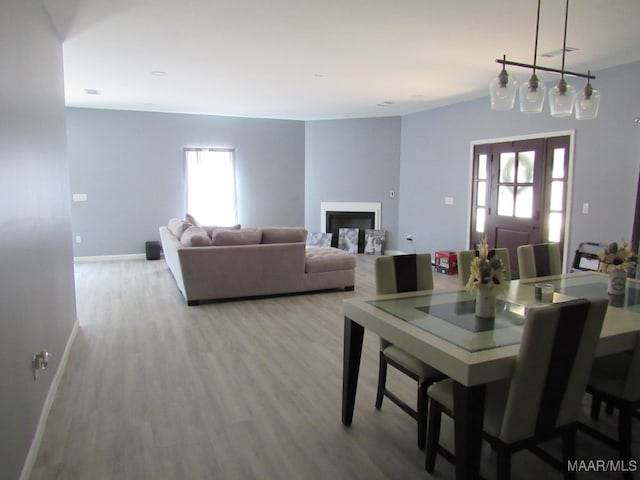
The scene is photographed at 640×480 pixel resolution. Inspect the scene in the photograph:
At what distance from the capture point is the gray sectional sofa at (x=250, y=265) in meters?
5.20

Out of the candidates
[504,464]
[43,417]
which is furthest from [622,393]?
[43,417]

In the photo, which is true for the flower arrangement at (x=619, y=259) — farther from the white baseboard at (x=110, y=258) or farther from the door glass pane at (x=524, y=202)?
the white baseboard at (x=110, y=258)

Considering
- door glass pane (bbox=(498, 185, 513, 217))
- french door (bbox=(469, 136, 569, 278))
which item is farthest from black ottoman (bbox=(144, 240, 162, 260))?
door glass pane (bbox=(498, 185, 513, 217))

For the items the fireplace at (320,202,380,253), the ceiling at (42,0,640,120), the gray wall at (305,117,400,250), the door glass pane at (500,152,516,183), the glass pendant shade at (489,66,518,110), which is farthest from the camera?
the fireplace at (320,202,380,253)

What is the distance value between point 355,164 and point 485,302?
7035 millimetres

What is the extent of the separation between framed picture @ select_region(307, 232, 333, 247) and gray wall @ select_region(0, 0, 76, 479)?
5.81 meters

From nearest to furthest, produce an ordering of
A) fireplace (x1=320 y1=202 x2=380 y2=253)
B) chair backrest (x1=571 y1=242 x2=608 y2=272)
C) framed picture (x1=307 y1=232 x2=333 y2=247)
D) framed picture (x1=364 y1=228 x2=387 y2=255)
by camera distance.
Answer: chair backrest (x1=571 y1=242 x2=608 y2=272), framed picture (x1=364 y1=228 x2=387 y2=255), fireplace (x1=320 y1=202 x2=380 y2=253), framed picture (x1=307 y1=232 x2=333 y2=247)

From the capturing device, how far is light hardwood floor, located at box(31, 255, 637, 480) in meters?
2.28

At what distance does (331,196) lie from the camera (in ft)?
30.7

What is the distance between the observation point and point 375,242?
900 cm


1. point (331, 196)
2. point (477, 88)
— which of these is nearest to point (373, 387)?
point (477, 88)

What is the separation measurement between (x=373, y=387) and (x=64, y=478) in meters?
1.89

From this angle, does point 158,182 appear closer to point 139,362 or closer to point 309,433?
point 139,362

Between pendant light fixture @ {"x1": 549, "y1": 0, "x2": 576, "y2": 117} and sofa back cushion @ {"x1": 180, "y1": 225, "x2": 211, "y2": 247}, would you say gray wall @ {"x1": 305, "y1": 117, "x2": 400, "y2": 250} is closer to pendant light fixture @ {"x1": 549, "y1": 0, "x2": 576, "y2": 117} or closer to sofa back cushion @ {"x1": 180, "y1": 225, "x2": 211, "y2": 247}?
sofa back cushion @ {"x1": 180, "y1": 225, "x2": 211, "y2": 247}
